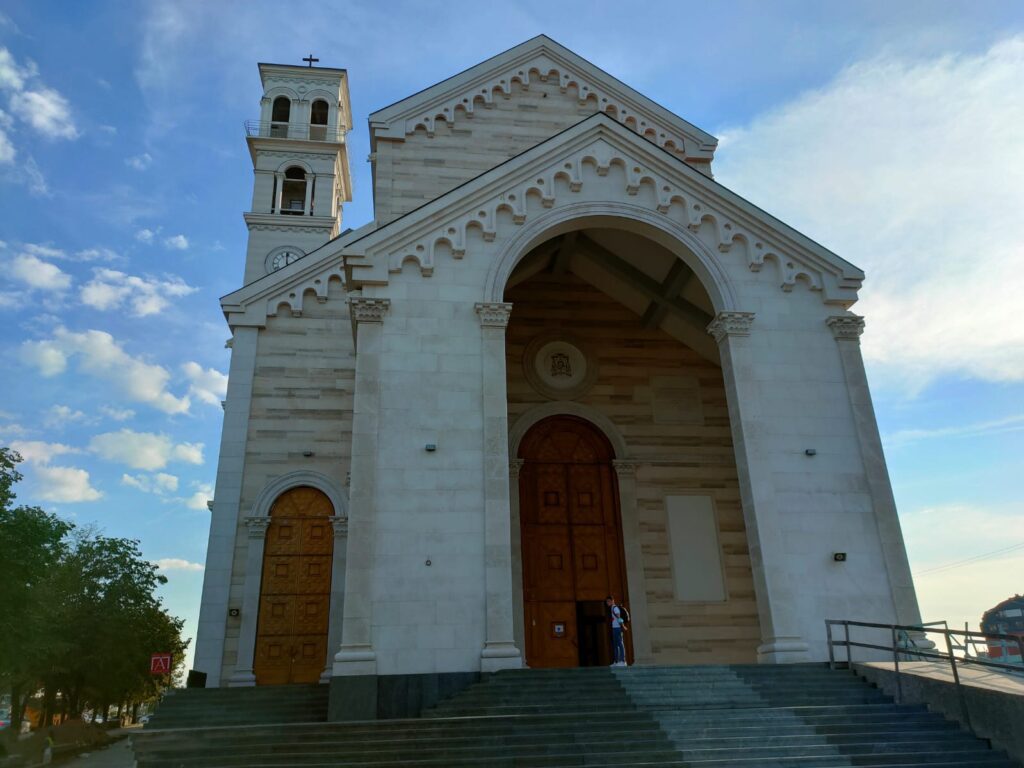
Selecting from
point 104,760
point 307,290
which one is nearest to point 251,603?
point 307,290

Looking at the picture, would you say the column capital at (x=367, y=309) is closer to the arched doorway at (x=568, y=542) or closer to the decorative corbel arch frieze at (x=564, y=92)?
the arched doorway at (x=568, y=542)

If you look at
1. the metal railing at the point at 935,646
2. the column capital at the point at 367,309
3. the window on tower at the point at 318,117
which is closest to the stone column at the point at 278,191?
the window on tower at the point at 318,117

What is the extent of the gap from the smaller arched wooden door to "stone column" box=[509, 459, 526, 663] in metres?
4.38

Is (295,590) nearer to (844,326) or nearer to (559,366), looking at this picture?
(559,366)

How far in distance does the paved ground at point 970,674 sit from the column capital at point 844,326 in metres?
6.81

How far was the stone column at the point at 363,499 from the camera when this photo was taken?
12023 millimetres

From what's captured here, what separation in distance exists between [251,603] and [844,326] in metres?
14.6

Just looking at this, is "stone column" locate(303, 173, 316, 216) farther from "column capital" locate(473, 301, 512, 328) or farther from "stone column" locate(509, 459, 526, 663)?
"column capital" locate(473, 301, 512, 328)

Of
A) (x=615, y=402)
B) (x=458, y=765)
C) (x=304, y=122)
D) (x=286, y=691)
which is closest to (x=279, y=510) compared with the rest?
(x=286, y=691)

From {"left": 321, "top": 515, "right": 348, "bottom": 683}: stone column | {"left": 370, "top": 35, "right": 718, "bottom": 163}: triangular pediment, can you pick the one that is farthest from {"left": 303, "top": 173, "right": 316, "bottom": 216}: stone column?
{"left": 321, "top": 515, "right": 348, "bottom": 683}: stone column

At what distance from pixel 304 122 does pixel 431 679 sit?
81.1 ft

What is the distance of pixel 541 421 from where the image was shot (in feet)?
62.7

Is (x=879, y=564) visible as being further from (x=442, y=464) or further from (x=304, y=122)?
(x=304, y=122)

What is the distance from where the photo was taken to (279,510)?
58.5 ft
